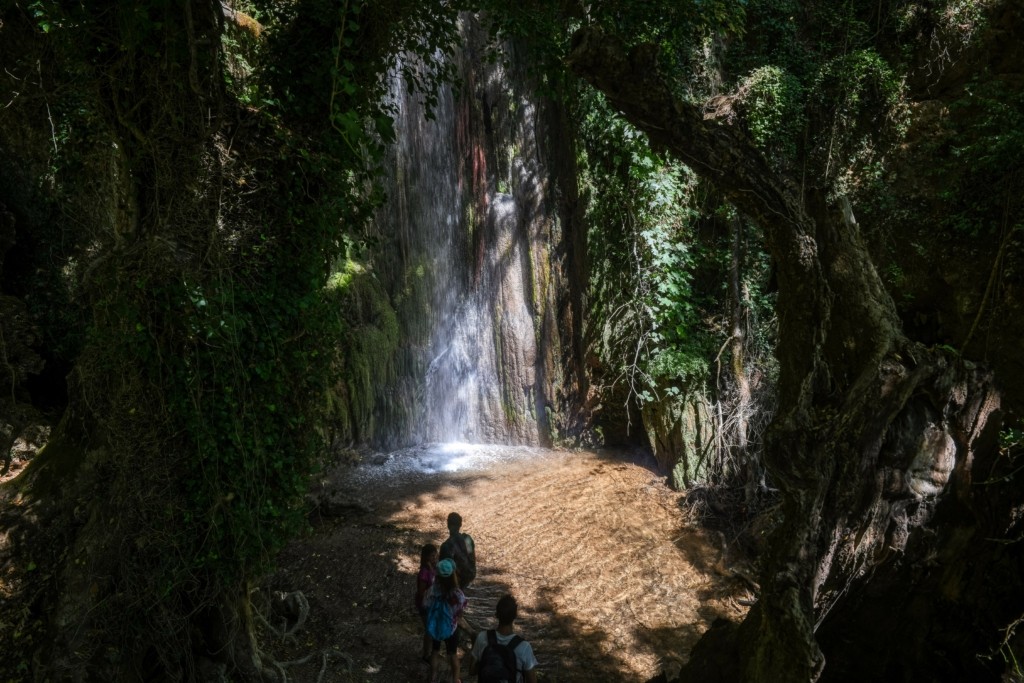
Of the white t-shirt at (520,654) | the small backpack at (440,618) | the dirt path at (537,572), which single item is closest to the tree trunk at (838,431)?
the white t-shirt at (520,654)

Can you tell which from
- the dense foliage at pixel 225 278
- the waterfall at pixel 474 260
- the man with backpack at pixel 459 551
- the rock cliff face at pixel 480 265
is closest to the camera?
the dense foliage at pixel 225 278

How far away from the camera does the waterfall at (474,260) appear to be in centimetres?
1186

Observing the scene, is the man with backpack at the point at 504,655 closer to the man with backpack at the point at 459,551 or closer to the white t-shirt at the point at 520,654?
the white t-shirt at the point at 520,654

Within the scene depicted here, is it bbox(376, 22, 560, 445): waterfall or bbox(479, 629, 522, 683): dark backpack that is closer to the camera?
bbox(479, 629, 522, 683): dark backpack

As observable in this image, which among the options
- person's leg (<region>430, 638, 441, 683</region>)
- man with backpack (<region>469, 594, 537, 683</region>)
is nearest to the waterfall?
person's leg (<region>430, 638, 441, 683</region>)

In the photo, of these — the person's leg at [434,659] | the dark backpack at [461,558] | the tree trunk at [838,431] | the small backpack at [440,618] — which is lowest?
the person's leg at [434,659]

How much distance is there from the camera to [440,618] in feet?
16.8

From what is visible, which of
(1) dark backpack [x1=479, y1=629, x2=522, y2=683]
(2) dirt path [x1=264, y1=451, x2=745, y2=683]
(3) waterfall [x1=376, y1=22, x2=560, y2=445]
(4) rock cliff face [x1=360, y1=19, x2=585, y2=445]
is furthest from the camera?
(3) waterfall [x1=376, y1=22, x2=560, y2=445]

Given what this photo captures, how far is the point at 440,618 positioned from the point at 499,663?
1.22 metres

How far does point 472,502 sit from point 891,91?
7767 millimetres

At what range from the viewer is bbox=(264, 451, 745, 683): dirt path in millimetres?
6102

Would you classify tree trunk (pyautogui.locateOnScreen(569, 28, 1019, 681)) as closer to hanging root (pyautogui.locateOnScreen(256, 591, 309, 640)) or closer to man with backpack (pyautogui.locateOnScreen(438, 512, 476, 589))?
man with backpack (pyautogui.locateOnScreen(438, 512, 476, 589))

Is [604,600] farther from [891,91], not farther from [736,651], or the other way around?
[891,91]

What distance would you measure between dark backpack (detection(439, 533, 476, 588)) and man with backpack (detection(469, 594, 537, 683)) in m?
1.31
